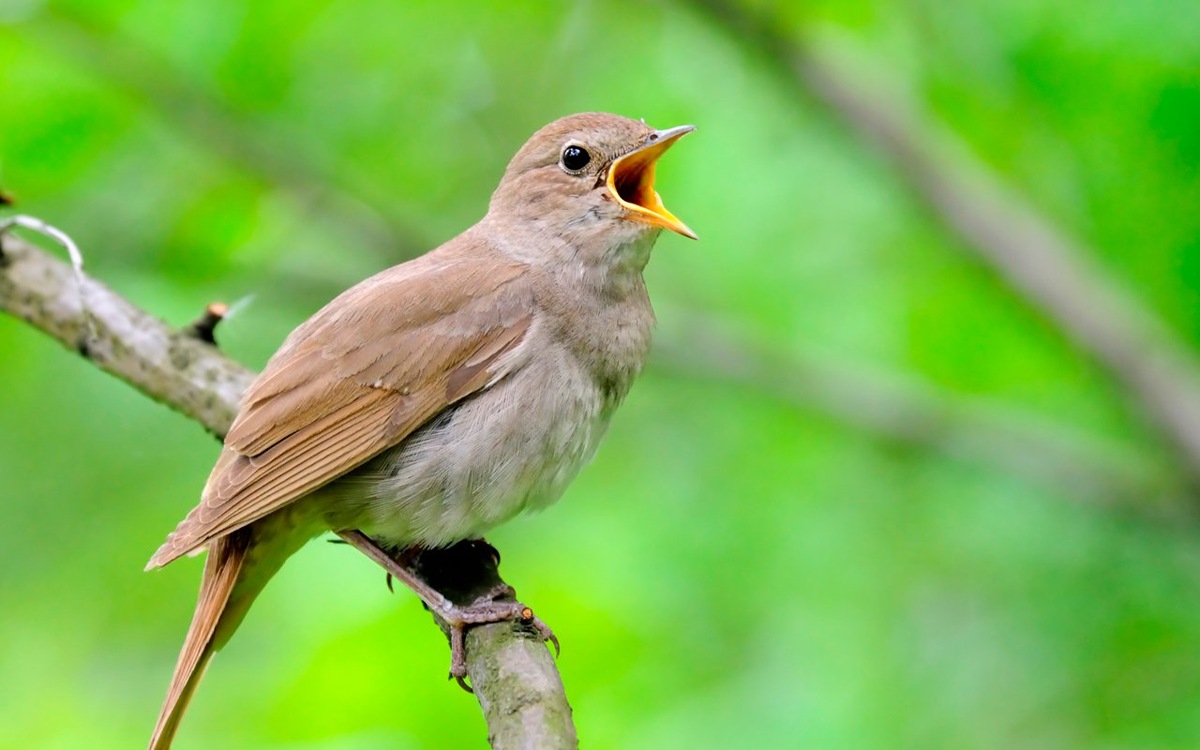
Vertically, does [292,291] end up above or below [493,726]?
above

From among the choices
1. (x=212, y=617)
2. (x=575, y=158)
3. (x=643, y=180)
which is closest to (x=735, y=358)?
(x=643, y=180)

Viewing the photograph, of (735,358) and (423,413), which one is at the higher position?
(735,358)

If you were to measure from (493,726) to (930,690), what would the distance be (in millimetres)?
2770

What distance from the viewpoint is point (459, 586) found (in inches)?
173

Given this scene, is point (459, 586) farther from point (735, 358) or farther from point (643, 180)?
point (735, 358)

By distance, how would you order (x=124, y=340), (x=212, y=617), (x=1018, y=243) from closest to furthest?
(x=212, y=617) < (x=124, y=340) < (x=1018, y=243)

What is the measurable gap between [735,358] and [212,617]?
3001 millimetres

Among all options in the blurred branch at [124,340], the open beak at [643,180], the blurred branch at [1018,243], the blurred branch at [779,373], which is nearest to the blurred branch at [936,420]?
the blurred branch at [779,373]

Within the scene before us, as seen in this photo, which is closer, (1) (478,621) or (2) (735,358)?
(1) (478,621)

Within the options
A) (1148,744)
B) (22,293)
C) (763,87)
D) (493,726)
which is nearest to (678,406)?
(763,87)

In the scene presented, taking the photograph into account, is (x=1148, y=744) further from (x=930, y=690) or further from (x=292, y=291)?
(x=292, y=291)

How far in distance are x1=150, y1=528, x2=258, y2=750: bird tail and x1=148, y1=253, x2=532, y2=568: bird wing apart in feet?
0.73

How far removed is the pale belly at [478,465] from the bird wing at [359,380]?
8 centimetres

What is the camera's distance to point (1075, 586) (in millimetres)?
5723
